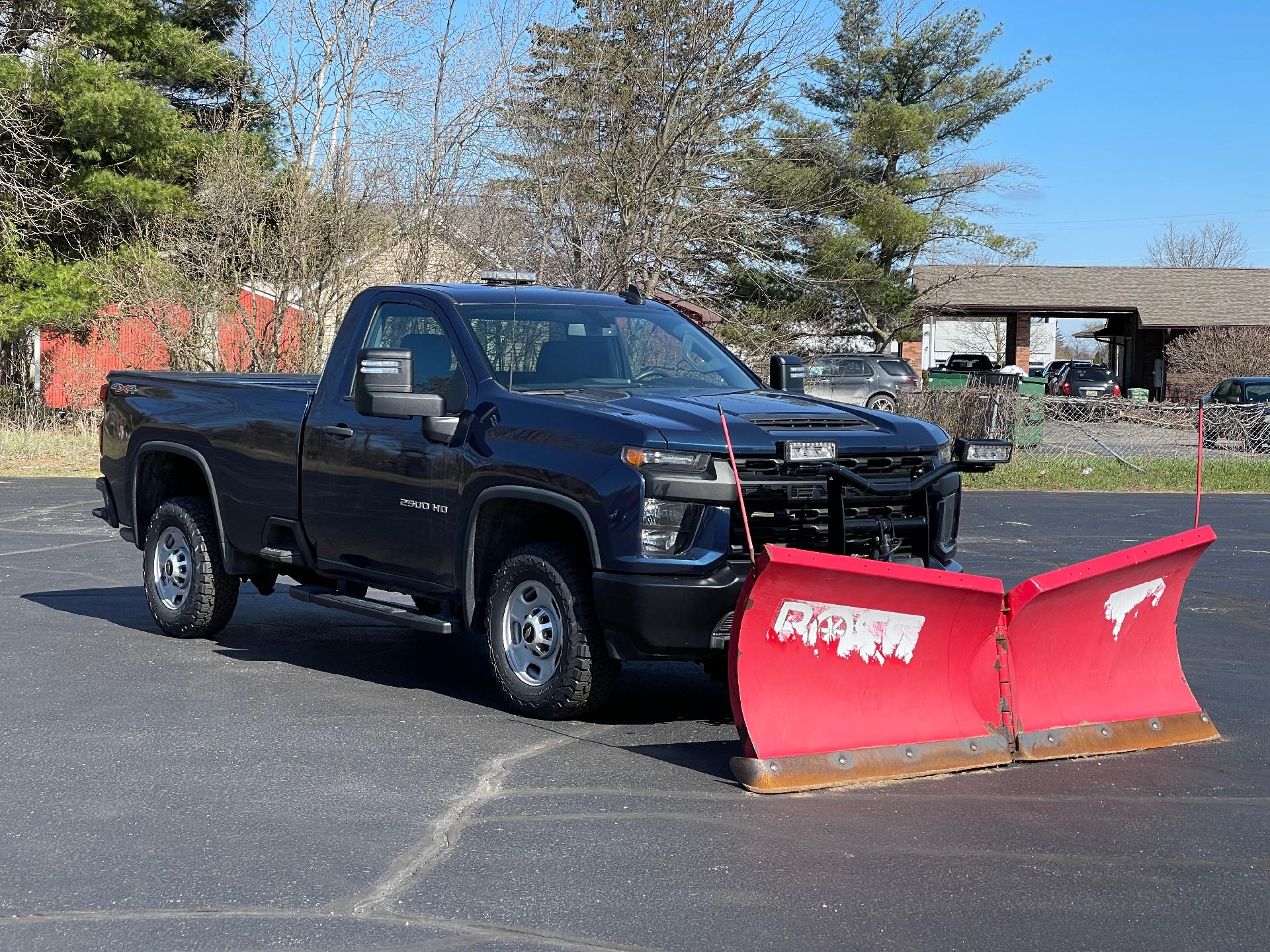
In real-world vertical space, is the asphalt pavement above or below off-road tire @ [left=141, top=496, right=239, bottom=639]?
below

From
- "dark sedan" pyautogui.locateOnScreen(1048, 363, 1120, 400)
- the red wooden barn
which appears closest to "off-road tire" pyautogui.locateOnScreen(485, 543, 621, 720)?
the red wooden barn

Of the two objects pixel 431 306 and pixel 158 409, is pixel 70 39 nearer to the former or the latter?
pixel 158 409

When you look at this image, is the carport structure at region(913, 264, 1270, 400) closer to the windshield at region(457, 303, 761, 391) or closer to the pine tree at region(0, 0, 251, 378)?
the pine tree at region(0, 0, 251, 378)

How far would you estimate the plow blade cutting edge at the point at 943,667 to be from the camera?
18.7 feet

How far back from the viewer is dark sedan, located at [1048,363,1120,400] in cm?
4691

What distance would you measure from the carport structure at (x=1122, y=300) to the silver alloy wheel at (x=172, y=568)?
4473cm

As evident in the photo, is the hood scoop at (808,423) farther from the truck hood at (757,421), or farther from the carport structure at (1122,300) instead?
the carport structure at (1122,300)

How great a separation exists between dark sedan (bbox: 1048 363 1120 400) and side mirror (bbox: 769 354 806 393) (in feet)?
130

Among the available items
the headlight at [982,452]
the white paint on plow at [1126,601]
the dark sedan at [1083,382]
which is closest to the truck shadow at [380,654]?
the headlight at [982,452]

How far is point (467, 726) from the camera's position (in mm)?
6742

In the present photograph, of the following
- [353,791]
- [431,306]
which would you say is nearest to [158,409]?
[431,306]

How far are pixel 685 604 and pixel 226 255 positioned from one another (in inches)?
821

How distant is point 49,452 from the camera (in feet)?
77.8

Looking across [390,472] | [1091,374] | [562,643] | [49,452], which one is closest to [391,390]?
[390,472]
